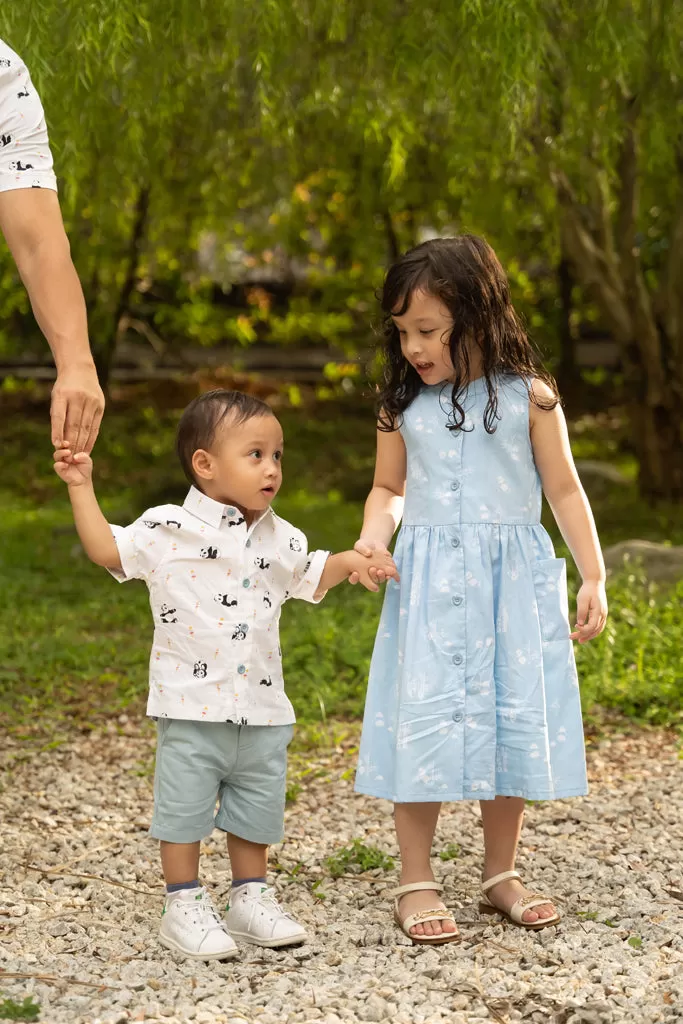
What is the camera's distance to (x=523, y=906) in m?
3.04

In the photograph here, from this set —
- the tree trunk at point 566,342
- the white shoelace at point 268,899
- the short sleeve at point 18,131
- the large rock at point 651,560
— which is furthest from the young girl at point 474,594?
the tree trunk at point 566,342

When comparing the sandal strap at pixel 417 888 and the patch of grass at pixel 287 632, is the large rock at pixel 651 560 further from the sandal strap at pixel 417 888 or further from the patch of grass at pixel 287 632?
the sandal strap at pixel 417 888

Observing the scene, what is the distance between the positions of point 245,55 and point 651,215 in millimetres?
6976

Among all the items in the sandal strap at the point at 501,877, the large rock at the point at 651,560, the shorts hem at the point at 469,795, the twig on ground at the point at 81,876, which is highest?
the large rock at the point at 651,560

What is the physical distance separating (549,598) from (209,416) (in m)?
0.87

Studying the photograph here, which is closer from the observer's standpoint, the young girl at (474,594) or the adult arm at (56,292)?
the adult arm at (56,292)

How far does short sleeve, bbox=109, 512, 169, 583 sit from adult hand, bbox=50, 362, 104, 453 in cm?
22

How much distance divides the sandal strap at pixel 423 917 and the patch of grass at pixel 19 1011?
874 millimetres

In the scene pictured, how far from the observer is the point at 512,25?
4.21m

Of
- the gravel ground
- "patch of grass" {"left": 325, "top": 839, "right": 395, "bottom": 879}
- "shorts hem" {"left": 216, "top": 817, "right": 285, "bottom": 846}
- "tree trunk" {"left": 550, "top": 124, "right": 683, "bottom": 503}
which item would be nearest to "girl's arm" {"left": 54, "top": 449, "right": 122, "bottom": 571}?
"shorts hem" {"left": 216, "top": 817, "right": 285, "bottom": 846}

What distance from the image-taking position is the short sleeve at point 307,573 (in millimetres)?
2914

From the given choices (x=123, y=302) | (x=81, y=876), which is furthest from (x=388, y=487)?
(x=123, y=302)

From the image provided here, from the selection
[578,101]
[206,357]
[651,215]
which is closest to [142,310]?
[206,357]

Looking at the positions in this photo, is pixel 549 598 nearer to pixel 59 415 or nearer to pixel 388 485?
pixel 388 485
